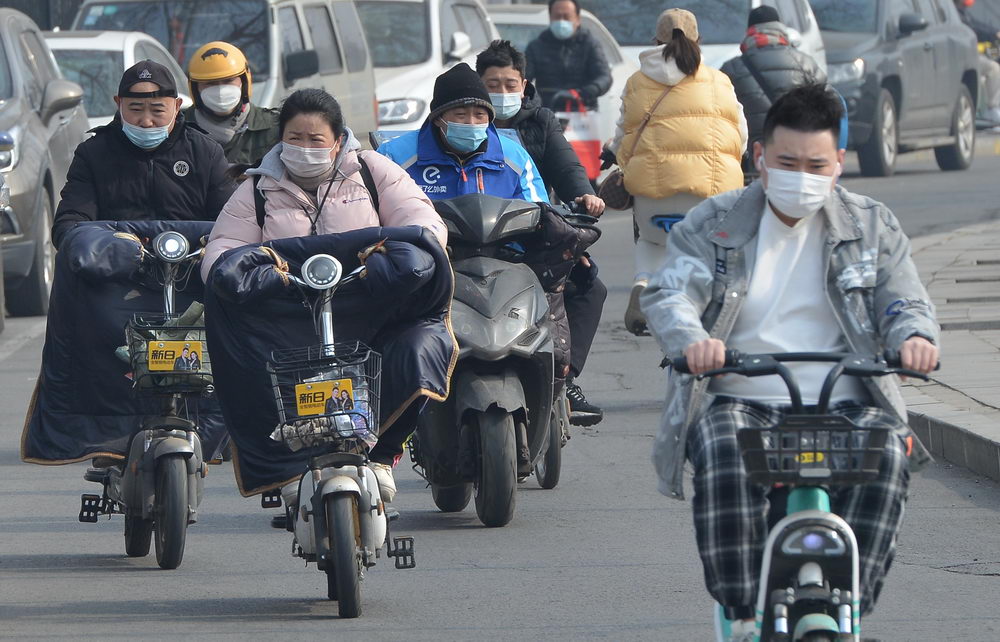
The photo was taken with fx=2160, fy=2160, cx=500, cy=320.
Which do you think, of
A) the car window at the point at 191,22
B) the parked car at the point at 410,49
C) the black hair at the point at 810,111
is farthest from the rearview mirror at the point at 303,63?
the black hair at the point at 810,111

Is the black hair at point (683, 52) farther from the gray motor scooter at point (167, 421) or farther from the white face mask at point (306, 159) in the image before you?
the white face mask at point (306, 159)

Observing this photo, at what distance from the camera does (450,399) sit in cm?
795

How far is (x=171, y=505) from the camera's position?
7.16 meters

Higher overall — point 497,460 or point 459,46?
point 497,460

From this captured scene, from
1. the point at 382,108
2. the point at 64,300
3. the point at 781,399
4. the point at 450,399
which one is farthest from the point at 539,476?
the point at 382,108

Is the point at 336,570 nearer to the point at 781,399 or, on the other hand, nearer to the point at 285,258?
the point at 285,258

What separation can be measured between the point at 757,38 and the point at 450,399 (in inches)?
202

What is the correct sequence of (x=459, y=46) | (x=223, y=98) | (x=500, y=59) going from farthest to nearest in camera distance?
(x=459, y=46) → (x=223, y=98) → (x=500, y=59)

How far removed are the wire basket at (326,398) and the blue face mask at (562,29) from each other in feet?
41.9

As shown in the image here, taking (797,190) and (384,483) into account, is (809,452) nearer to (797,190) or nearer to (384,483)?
(797,190)

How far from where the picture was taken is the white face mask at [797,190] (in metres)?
5.18

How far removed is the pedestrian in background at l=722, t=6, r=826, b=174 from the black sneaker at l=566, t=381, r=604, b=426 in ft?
10.3

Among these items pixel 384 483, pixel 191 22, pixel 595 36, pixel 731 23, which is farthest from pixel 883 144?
pixel 384 483

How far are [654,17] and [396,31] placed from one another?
3.19 metres
